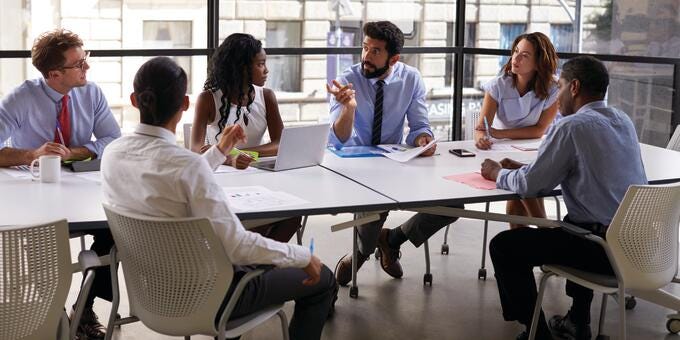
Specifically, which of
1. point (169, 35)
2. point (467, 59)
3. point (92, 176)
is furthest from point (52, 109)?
point (467, 59)

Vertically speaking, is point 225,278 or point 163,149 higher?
point 163,149

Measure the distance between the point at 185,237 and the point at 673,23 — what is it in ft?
16.0

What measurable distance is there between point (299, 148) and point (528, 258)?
1.06 meters

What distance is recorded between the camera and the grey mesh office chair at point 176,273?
300 centimetres

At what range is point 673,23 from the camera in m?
6.87

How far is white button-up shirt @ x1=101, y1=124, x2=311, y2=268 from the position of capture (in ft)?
9.87

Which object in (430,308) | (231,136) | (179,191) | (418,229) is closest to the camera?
(179,191)

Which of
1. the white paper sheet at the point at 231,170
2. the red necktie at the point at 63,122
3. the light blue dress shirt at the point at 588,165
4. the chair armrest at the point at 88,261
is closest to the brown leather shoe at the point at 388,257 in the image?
the white paper sheet at the point at 231,170

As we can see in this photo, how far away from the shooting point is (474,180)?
13.6ft

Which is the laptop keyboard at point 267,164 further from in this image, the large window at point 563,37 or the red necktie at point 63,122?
the large window at point 563,37

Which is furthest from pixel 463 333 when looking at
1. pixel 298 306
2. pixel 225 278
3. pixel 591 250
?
pixel 225 278

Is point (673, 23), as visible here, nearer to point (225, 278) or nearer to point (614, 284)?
point (614, 284)

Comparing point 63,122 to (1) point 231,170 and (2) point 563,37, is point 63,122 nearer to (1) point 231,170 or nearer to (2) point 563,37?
(1) point 231,170

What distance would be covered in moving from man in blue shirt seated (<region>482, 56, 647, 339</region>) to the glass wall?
10.2ft
